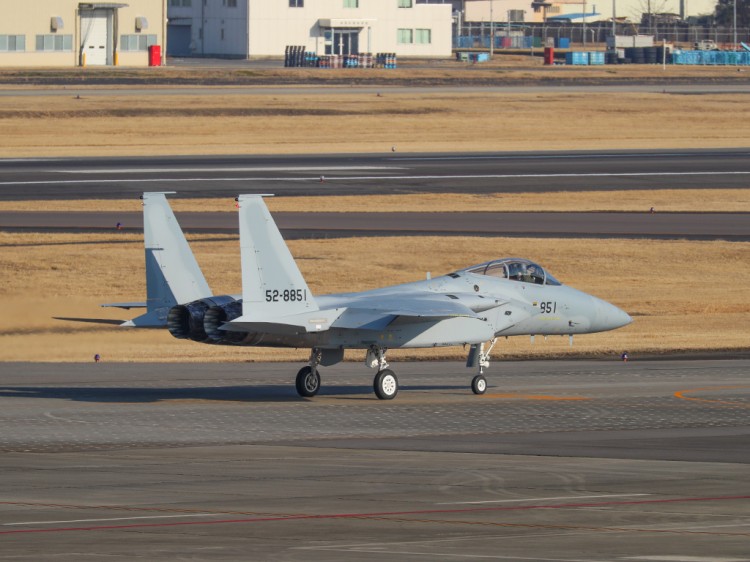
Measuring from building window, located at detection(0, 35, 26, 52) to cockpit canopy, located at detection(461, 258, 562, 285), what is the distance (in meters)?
122

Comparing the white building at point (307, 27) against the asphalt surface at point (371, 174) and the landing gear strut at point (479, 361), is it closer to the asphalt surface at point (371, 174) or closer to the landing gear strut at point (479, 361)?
the asphalt surface at point (371, 174)

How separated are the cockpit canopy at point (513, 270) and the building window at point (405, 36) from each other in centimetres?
15114

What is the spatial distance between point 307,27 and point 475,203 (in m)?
110

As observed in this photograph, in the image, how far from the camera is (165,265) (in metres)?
31.5

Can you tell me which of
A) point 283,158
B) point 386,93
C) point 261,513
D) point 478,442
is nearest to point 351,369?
point 478,442

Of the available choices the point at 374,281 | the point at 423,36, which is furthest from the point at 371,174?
the point at 423,36

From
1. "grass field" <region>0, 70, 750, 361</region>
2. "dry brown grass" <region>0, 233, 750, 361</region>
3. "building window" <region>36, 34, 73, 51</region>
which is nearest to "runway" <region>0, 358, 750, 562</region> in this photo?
"dry brown grass" <region>0, 233, 750, 361</region>

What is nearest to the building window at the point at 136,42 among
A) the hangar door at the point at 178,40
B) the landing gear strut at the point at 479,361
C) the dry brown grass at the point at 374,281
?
the hangar door at the point at 178,40

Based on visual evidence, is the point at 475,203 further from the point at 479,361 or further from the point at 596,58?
the point at 596,58

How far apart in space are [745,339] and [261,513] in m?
26.9

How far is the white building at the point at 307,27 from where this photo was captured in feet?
558

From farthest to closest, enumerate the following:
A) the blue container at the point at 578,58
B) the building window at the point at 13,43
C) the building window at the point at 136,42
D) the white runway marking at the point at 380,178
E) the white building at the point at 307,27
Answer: the blue container at the point at 578,58, the white building at the point at 307,27, the building window at the point at 136,42, the building window at the point at 13,43, the white runway marking at the point at 380,178

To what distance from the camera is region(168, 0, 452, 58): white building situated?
170000mm

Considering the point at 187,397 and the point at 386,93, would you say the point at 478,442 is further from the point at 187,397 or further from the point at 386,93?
the point at 386,93
